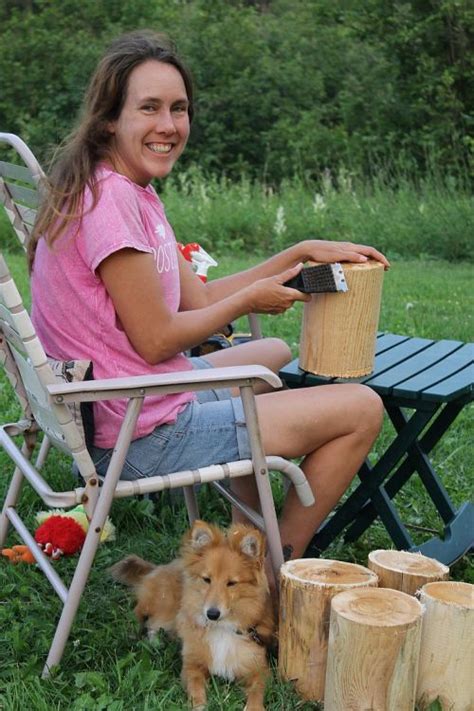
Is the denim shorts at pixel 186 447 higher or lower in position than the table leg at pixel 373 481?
higher

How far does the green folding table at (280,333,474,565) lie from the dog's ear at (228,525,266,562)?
0.57 meters

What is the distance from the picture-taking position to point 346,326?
2.85 metres

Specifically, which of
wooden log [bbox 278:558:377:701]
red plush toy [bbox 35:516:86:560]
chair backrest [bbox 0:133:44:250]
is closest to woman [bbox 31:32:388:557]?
→ chair backrest [bbox 0:133:44:250]

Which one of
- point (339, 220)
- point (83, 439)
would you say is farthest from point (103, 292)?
point (339, 220)

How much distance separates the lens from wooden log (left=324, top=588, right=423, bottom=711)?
90.8 inches

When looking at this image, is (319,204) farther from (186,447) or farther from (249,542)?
Answer: (249,542)

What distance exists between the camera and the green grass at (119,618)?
254 centimetres

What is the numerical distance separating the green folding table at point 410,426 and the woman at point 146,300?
200 millimetres

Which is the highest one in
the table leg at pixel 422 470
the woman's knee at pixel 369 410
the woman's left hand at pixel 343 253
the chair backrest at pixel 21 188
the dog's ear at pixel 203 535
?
the chair backrest at pixel 21 188

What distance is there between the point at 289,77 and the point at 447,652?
14.6 meters

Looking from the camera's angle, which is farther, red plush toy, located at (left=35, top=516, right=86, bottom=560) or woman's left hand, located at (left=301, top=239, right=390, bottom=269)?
red plush toy, located at (left=35, top=516, right=86, bottom=560)

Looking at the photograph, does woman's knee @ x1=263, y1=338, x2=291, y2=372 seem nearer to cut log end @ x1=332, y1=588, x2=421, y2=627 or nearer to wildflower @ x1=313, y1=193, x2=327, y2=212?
cut log end @ x1=332, y1=588, x2=421, y2=627

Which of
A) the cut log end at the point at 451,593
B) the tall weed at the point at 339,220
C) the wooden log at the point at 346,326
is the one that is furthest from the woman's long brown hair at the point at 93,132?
the tall weed at the point at 339,220

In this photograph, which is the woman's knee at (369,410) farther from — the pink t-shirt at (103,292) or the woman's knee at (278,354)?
the woman's knee at (278,354)
